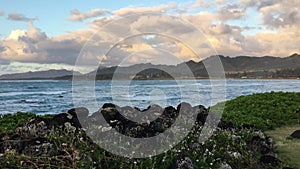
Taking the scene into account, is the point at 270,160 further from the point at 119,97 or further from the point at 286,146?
the point at 119,97

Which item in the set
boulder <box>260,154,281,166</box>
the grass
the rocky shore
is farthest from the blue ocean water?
boulder <box>260,154,281,166</box>

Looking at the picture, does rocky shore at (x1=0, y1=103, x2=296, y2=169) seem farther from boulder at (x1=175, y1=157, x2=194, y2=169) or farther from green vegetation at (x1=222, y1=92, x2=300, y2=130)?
green vegetation at (x1=222, y1=92, x2=300, y2=130)

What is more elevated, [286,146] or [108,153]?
[108,153]

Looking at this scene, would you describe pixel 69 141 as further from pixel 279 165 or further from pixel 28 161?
pixel 279 165

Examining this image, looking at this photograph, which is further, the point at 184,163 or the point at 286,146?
the point at 286,146

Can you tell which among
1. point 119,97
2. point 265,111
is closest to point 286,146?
point 265,111
